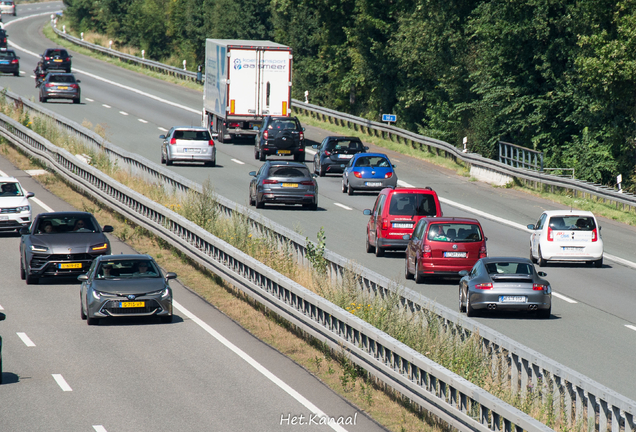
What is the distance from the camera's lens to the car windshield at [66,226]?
77.2 ft

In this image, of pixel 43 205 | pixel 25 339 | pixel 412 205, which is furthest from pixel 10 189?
pixel 25 339

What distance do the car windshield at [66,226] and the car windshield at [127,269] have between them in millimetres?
4679

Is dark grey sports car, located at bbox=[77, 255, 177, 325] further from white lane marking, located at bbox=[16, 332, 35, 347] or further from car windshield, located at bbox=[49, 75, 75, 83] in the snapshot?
car windshield, located at bbox=[49, 75, 75, 83]

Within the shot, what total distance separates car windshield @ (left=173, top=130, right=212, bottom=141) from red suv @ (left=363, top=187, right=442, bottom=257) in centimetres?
1593

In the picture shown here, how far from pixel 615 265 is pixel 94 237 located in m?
12.4

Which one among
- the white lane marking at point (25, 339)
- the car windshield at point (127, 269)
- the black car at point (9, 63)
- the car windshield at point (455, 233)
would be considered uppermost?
the car windshield at point (455, 233)

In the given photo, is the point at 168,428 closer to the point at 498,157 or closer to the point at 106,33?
the point at 498,157

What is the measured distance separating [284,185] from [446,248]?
33.7 feet

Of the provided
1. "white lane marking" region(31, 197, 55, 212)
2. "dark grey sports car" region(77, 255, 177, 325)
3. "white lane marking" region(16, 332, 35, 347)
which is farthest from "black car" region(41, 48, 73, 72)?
"white lane marking" region(16, 332, 35, 347)

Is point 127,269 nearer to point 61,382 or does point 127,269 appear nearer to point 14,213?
point 61,382

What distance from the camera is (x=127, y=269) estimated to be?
1917cm

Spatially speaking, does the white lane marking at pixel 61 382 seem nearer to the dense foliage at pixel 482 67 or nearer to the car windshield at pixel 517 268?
the car windshield at pixel 517 268

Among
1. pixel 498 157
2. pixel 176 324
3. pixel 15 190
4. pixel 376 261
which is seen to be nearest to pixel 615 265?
pixel 376 261

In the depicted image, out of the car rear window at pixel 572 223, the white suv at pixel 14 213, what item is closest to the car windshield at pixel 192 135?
the white suv at pixel 14 213
